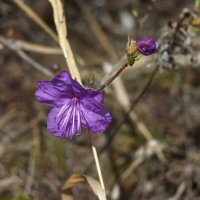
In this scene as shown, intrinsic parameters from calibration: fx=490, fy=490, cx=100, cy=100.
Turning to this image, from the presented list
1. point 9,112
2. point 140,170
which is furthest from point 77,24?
point 140,170

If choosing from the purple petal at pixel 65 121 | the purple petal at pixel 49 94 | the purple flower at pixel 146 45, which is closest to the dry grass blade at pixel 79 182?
the purple petal at pixel 65 121

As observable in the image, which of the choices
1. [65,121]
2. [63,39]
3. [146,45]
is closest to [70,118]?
[65,121]

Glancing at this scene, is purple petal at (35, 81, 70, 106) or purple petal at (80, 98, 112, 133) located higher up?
purple petal at (35, 81, 70, 106)

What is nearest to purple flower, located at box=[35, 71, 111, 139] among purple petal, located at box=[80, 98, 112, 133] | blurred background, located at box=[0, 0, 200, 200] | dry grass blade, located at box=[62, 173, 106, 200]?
purple petal, located at box=[80, 98, 112, 133]

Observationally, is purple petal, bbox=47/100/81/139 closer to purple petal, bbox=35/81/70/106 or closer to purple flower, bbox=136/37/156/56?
purple petal, bbox=35/81/70/106

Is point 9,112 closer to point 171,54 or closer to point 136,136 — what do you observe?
point 136,136
